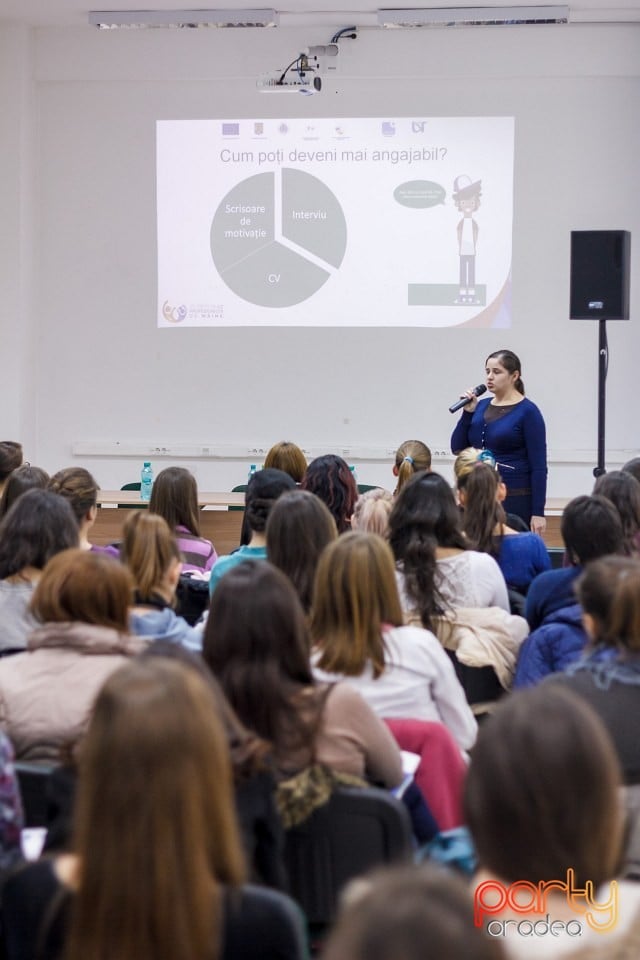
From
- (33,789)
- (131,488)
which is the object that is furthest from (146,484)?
(33,789)

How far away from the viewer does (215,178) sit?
7.40 meters

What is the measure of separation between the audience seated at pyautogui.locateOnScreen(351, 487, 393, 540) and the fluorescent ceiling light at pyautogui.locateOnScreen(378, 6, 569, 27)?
4.32m

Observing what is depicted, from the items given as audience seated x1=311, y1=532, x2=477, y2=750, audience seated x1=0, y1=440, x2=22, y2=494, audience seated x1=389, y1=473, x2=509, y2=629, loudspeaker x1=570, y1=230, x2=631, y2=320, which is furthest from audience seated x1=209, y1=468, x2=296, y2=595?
loudspeaker x1=570, y1=230, x2=631, y2=320

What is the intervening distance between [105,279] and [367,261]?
73.5 inches

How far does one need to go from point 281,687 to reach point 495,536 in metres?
1.94

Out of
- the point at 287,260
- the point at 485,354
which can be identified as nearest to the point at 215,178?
the point at 287,260

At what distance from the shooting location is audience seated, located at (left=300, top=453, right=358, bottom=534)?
4.03m

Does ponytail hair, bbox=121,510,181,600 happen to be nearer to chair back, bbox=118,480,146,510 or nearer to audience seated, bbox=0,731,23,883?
audience seated, bbox=0,731,23,883

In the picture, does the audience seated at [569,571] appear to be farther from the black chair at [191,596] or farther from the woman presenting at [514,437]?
the woman presenting at [514,437]

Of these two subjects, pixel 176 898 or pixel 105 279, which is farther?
pixel 105 279

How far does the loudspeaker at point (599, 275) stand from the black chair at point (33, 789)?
4800 mm

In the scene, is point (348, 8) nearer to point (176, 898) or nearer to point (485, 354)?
point (485, 354)

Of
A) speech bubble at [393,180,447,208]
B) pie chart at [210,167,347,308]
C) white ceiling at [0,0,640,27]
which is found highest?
white ceiling at [0,0,640,27]

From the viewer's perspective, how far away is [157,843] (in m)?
1.10
